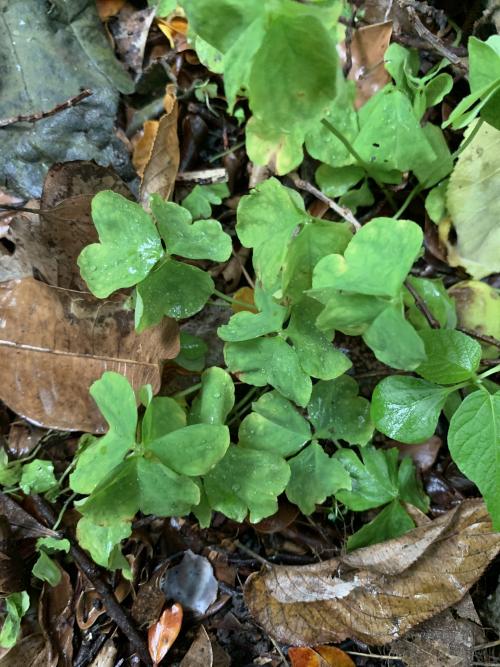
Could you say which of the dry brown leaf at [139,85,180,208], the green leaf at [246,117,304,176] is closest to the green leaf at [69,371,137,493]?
the dry brown leaf at [139,85,180,208]

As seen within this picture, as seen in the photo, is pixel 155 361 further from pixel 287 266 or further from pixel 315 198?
pixel 315 198

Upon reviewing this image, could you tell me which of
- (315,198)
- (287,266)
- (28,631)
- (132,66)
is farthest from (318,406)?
(132,66)

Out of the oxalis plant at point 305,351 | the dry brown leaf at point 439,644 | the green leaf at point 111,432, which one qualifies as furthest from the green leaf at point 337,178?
the dry brown leaf at point 439,644

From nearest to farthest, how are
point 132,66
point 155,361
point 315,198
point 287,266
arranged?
point 287,266 → point 155,361 → point 315,198 → point 132,66

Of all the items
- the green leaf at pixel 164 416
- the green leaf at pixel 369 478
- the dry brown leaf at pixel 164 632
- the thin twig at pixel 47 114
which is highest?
the thin twig at pixel 47 114

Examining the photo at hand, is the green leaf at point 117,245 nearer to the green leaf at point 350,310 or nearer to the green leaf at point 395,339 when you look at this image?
the green leaf at point 350,310

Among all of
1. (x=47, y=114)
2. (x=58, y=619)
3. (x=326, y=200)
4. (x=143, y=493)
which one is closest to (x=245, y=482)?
(x=143, y=493)
